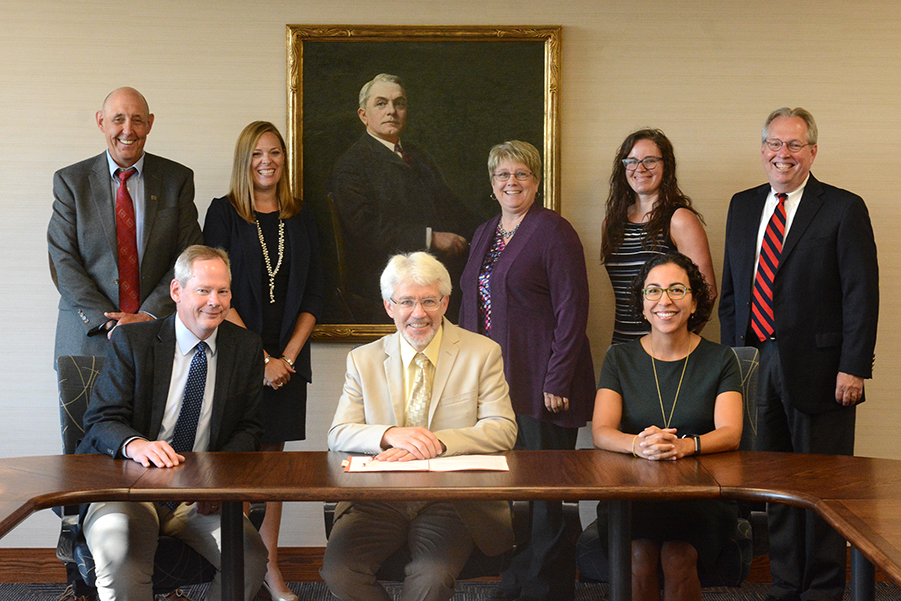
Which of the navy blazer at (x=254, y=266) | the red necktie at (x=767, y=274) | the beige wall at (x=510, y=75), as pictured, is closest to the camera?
the red necktie at (x=767, y=274)

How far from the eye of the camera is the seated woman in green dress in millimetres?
2422

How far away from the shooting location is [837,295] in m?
3.28

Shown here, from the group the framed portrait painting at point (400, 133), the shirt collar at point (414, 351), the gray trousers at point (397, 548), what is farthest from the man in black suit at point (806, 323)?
the gray trousers at point (397, 548)

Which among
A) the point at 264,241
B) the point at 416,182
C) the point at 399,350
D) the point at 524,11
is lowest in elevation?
the point at 399,350

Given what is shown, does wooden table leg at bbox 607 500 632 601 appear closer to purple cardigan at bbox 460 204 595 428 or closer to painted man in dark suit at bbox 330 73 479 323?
purple cardigan at bbox 460 204 595 428

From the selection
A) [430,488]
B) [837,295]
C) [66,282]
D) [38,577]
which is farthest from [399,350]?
[38,577]

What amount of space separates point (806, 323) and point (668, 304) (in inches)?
35.8

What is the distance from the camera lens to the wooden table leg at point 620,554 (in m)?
2.21

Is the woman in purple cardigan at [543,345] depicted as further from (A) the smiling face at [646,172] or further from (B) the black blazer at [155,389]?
(B) the black blazer at [155,389]

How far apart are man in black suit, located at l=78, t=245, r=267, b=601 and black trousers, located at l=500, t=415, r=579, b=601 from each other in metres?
1.17

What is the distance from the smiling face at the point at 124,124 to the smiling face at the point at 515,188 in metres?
1.44

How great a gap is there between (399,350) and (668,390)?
2.76 feet

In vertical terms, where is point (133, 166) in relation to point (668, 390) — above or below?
above

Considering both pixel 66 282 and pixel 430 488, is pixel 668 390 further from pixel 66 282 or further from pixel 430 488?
pixel 66 282
